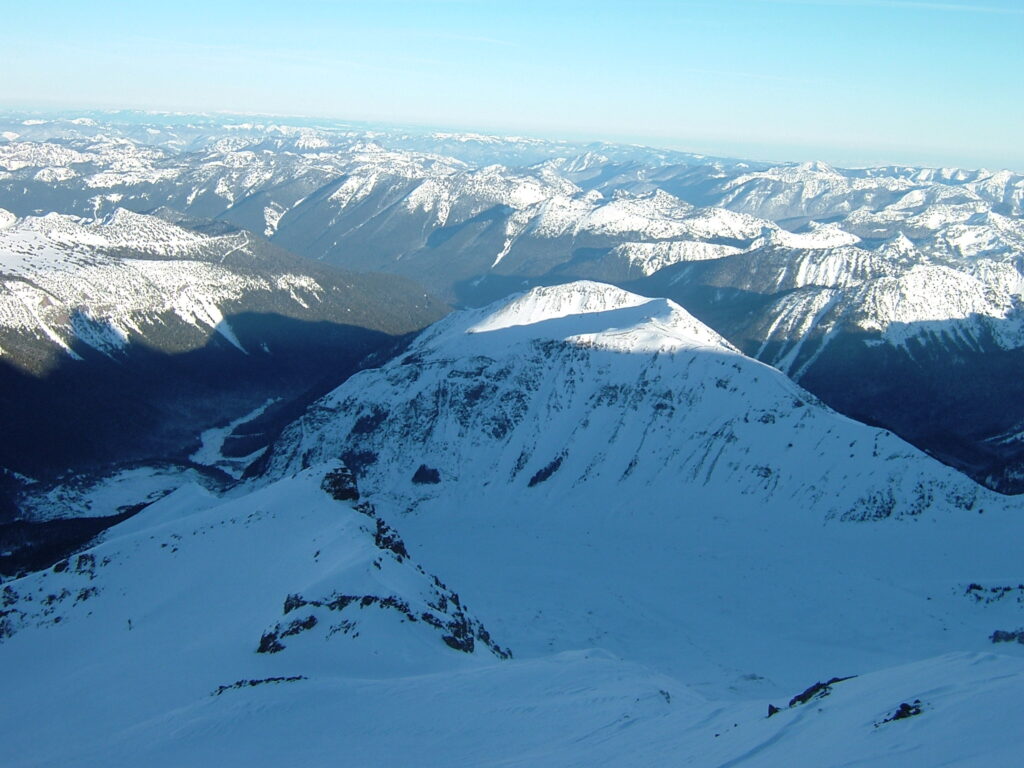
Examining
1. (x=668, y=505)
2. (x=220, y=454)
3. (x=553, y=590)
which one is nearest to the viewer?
(x=553, y=590)

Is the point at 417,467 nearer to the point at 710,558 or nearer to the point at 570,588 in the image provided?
the point at 570,588

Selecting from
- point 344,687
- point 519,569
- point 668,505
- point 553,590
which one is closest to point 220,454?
point 519,569

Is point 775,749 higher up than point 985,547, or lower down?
higher up

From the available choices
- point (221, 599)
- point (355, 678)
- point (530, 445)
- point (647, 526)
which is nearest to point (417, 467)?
point (530, 445)

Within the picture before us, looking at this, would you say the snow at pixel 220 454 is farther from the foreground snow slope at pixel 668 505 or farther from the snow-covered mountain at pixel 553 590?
the snow-covered mountain at pixel 553 590

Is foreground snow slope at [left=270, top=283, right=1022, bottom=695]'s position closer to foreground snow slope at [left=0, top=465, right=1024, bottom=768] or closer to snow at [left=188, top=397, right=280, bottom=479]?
foreground snow slope at [left=0, top=465, right=1024, bottom=768]

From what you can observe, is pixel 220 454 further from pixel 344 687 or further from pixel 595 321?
pixel 344 687

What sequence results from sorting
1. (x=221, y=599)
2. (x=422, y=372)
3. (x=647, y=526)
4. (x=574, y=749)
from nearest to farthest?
(x=574, y=749) < (x=221, y=599) < (x=647, y=526) < (x=422, y=372)

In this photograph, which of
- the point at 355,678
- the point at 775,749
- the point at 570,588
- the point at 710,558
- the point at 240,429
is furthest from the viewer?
the point at 240,429
